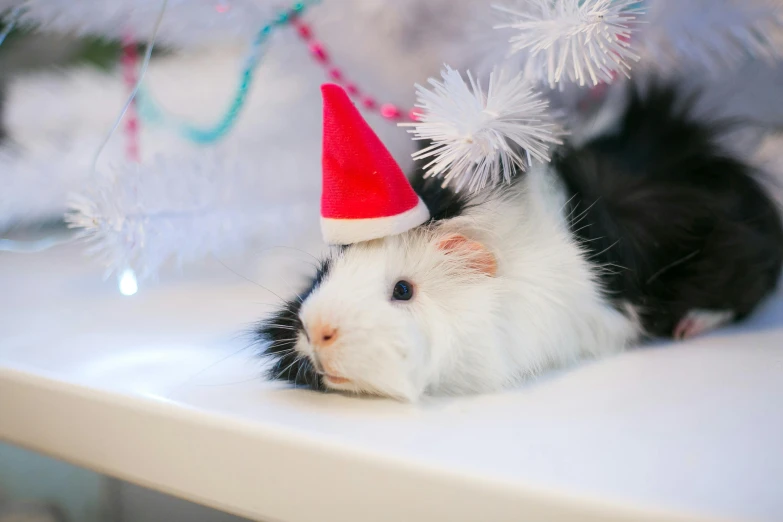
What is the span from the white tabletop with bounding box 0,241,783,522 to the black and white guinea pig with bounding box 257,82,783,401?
0.03 metres

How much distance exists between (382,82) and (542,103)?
0.40 m

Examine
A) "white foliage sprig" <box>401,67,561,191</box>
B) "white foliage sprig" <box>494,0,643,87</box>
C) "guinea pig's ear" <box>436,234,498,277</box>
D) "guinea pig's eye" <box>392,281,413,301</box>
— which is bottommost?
"guinea pig's eye" <box>392,281,413,301</box>

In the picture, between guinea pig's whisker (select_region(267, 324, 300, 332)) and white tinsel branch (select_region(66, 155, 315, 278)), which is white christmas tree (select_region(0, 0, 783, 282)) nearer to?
white tinsel branch (select_region(66, 155, 315, 278))

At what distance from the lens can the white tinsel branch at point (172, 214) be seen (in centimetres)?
65

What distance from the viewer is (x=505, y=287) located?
0.48 metres

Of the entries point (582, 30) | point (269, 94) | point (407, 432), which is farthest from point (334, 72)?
point (407, 432)

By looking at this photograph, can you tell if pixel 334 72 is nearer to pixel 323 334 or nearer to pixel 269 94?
pixel 269 94

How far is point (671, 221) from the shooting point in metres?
0.56

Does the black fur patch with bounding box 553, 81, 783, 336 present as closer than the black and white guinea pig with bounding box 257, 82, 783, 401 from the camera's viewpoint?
No

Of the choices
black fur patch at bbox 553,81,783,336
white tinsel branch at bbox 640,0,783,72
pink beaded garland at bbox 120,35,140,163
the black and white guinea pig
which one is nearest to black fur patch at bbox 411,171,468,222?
the black and white guinea pig

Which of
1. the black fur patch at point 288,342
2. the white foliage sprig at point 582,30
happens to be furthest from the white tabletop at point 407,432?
the white foliage sprig at point 582,30

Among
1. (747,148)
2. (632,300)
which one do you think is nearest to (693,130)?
(747,148)

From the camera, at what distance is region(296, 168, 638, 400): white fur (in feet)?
1.39

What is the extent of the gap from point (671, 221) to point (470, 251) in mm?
221
